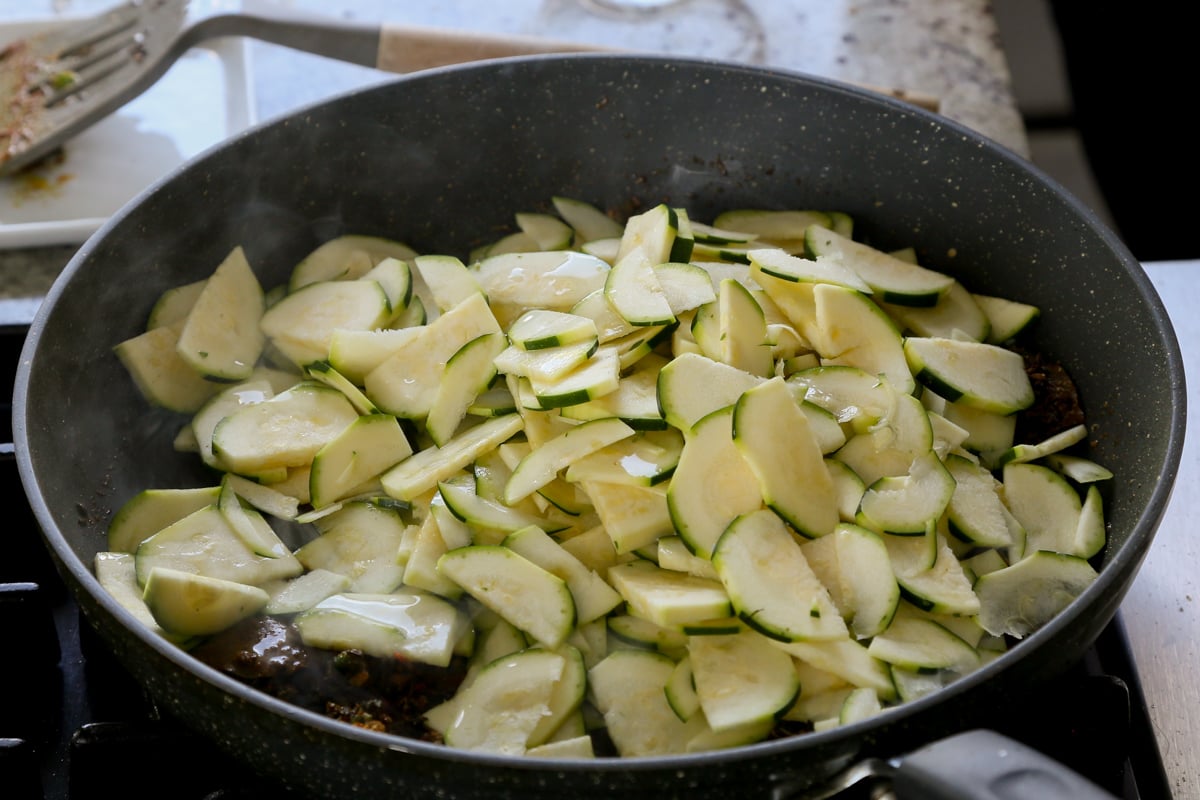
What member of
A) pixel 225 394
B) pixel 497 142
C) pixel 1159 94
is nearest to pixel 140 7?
pixel 497 142

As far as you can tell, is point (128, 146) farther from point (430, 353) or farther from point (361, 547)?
point (361, 547)

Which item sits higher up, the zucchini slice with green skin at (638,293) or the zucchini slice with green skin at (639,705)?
the zucchini slice with green skin at (638,293)

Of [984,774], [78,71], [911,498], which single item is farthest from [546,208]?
[984,774]

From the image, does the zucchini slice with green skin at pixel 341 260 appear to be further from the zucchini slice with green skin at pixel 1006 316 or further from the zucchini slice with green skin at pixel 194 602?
the zucchini slice with green skin at pixel 1006 316

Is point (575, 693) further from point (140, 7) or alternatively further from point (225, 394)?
point (140, 7)

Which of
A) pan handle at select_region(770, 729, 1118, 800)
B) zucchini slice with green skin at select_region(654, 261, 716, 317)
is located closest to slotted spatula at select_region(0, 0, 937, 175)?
zucchini slice with green skin at select_region(654, 261, 716, 317)

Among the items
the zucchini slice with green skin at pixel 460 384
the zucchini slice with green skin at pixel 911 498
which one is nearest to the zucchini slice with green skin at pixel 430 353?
the zucchini slice with green skin at pixel 460 384

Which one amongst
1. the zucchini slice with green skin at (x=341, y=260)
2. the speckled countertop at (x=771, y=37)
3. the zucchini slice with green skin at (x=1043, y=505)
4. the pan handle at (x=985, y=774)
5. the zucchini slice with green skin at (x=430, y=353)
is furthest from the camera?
the speckled countertop at (x=771, y=37)

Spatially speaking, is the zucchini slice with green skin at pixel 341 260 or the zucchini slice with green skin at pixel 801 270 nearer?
the zucchini slice with green skin at pixel 801 270
